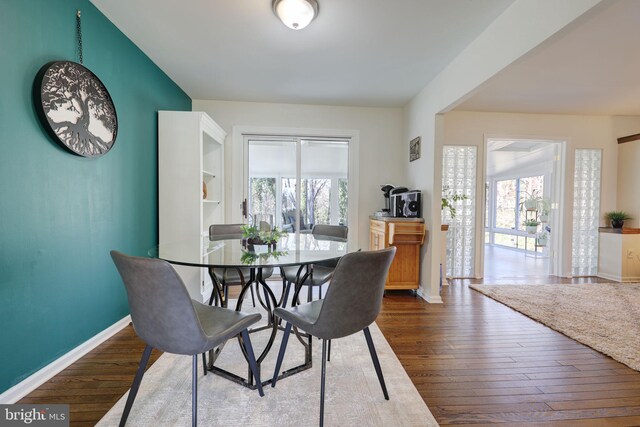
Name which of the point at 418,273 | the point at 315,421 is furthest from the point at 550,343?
the point at 315,421

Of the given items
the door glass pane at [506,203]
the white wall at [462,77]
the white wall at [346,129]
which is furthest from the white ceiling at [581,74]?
the door glass pane at [506,203]

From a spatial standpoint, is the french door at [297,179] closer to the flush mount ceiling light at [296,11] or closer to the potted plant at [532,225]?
the flush mount ceiling light at [296,11]

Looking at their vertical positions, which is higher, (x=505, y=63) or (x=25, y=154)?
(x=505, y=63)

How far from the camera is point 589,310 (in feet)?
8.94

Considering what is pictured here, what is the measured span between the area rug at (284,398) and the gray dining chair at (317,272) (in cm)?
49

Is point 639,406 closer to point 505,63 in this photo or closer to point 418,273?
point 418,273

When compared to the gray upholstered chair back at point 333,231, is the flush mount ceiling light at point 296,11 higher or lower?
higher

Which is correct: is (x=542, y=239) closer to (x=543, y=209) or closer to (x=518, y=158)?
(x=543, y=209)

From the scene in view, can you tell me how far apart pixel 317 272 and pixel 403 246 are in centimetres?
146

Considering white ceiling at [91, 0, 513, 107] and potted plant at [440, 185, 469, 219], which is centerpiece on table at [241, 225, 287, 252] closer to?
white ceiling at [91, 0, 513, 107]

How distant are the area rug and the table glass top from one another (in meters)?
0.77

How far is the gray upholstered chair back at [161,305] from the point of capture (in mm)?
1033

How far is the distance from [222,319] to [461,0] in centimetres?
254

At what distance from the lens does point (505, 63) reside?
6.35 feet
